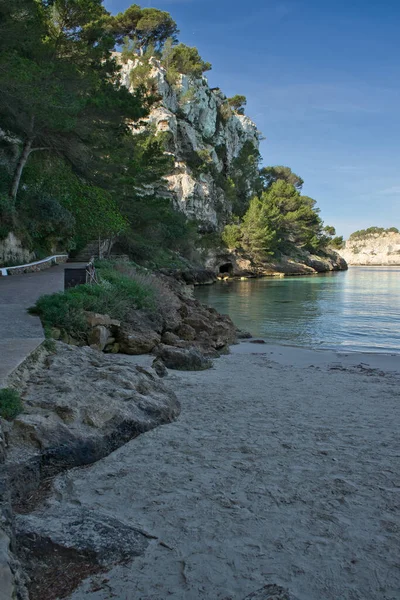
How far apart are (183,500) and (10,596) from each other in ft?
6.14

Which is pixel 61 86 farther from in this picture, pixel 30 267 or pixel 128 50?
pixel 128 50

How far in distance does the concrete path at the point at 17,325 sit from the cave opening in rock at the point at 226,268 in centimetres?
5245

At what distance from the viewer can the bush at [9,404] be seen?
4223 mm

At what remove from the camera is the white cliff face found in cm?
6372

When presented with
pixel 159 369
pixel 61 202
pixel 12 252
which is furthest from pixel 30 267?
pixel 159 369

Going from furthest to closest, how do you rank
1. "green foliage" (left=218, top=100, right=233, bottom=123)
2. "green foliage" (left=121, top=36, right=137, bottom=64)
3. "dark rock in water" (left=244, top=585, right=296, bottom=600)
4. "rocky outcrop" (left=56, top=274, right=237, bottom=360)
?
"green foliage" (left=218, top=100, right=233, bottom=123) < "green foliage" (left=121, top=36, right=137, bottom=64) < "rocky outcrop" (left=56, top=274, right=237, bottom=360) < "dark rock in water" (left=244, top=585, right=296, bottom=600)

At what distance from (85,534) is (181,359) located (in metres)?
6.03

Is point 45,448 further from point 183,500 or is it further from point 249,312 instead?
point 249,312

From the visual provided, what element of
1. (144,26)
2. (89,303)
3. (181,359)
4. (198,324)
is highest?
(144,26)

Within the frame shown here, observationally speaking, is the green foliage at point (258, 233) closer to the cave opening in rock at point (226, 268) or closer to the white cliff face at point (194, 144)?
the cave opening in rock at point (226, 268)

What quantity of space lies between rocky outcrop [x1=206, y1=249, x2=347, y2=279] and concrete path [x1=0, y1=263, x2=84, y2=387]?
49.0 m

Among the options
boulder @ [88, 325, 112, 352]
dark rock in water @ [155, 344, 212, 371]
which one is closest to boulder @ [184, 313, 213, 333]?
dark rock in water @ [155, 344, 212, 371]

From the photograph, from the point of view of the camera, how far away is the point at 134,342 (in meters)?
9.70

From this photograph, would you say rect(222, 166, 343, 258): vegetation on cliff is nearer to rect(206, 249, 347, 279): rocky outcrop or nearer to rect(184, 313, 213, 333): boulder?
rect(206, 249, 347, 279): rocky outcrop
